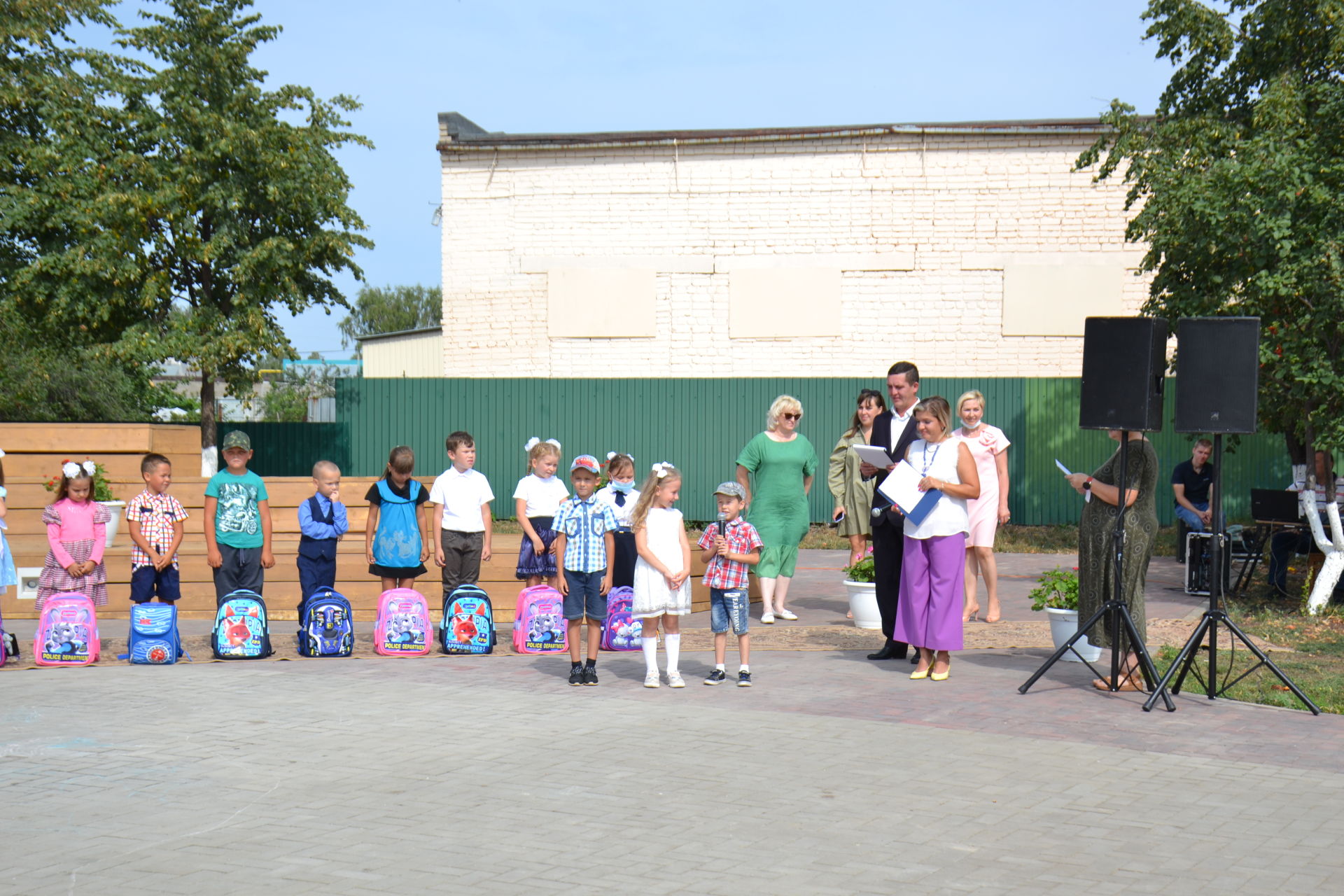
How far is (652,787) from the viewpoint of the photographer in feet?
20.5

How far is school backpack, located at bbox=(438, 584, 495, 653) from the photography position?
10.2m

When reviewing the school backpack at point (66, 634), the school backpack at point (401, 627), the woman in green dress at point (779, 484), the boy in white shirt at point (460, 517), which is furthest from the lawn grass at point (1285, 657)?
the school backpack at point (66, 634)

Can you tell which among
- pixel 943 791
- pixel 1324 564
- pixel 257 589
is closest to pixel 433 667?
pixel 257 589

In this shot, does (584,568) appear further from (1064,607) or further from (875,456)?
(1064,607)

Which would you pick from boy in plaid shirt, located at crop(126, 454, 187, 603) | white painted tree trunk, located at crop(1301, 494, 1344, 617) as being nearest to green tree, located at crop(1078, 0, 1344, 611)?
white painted tree trunk, located at crop(1301, 494, 1344, 617)

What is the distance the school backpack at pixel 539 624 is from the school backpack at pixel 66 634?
309cm

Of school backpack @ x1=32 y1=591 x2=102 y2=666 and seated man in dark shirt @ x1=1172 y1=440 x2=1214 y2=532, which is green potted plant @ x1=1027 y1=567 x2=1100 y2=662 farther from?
school backpack @ x1=32 y1=591 x2=102 y2=666

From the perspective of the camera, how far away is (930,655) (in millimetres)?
9055

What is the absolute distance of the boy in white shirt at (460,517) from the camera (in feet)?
35.2

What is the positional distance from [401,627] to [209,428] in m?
14.0

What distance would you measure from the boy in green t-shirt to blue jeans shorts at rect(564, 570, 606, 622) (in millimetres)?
2758

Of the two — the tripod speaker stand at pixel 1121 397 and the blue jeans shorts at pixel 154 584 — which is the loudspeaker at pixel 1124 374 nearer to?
the tripod speaker stand at pixel 1121 397

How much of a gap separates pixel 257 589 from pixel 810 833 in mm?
6250

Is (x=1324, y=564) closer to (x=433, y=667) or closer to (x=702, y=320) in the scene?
(x=433, y=667)
